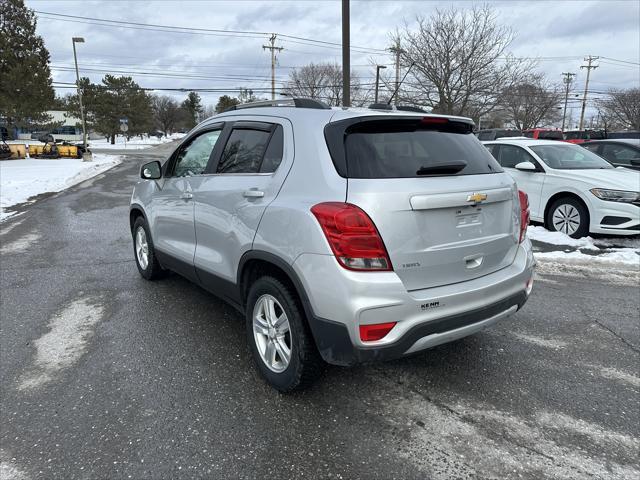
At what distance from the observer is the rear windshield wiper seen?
2.68 metres

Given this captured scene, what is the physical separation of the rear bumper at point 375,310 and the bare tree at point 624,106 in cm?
6117

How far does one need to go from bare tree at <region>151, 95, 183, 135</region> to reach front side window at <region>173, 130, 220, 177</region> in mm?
101404

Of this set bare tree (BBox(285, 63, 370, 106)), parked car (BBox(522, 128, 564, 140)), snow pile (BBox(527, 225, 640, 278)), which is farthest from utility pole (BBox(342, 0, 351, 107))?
bare tree (BBox(285, 63, 370, 106))

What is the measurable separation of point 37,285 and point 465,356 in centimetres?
461

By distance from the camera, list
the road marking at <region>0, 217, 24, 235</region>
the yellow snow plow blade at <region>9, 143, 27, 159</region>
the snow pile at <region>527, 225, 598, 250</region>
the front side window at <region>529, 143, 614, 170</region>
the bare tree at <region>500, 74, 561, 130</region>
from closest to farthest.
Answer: the snow pile at <region>527, 225, 598, 250</region>, the front side window at <region>529, 143, 614, 170</region>, the road marking at <region>0, 217, 24, 235</region>, the yellow snow plow blade at <region>9, 143, 27, 159</region>, the bare tree at <region>500, 74, 561, 130</region>

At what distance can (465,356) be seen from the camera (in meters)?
3.52

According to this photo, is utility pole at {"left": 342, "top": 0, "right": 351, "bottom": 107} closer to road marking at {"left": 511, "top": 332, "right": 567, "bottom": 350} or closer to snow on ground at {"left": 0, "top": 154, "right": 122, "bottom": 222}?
snow on ground at {"left": 0, "top": 154, "right": 122, "bottom": 222}

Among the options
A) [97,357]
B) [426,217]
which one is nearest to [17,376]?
[97,357]

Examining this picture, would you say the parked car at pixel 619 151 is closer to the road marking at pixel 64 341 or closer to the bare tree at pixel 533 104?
the road marking at pixel 64 341

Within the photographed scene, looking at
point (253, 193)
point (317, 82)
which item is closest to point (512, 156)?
point (253, 193)

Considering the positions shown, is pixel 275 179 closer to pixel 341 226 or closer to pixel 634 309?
pixel 341 226

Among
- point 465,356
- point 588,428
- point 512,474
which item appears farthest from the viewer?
point 465,356

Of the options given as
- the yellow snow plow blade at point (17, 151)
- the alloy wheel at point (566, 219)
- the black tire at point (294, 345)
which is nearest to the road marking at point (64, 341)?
the black tire at point (294, 345)

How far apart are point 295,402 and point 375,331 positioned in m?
0.85
